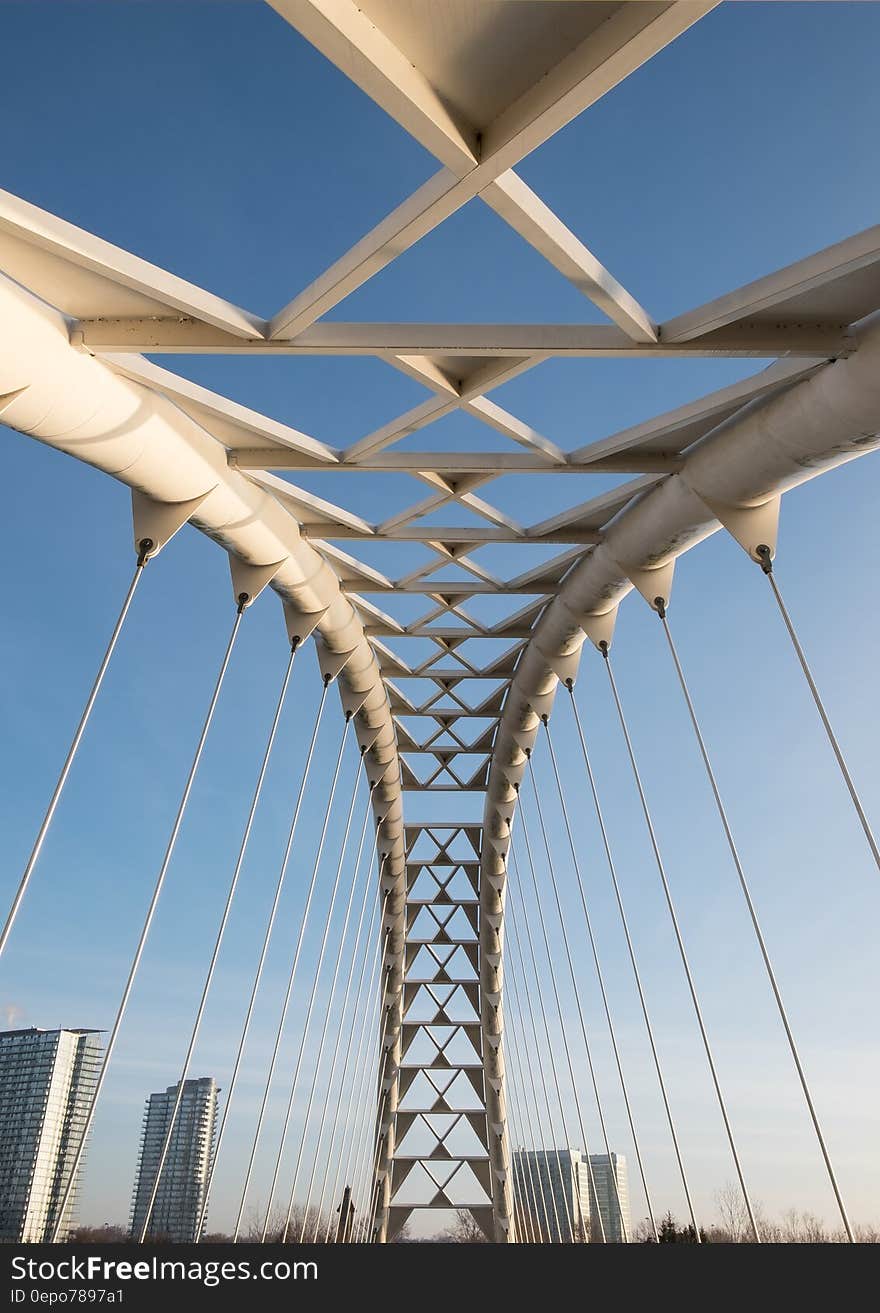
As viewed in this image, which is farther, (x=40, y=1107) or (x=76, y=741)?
(x=40, y=1107)

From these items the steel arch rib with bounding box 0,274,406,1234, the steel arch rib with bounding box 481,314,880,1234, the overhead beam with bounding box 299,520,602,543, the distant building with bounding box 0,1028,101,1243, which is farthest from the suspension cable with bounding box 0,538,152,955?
the distant building with bounding box 0,1028,101,1243

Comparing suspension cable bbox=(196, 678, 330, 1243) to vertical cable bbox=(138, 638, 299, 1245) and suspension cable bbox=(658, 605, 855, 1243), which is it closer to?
vertical cable bbox=(138, 638, 299, 1245)

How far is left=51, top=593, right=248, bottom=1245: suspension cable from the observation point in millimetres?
10359

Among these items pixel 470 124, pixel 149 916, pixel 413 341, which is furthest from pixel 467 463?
pixel 149 916

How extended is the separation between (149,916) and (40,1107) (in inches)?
1311

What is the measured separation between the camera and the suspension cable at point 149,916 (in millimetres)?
10359

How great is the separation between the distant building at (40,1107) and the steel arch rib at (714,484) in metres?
25.4

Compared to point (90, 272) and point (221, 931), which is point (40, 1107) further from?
point (90, 272)

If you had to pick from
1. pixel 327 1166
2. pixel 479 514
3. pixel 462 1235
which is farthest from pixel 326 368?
pixel 462 1235

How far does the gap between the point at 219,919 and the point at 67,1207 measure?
16.6 ft

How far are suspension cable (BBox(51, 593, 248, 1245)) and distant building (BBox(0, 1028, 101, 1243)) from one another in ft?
87.0

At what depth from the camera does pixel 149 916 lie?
12.6 metres

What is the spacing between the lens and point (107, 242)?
955cm

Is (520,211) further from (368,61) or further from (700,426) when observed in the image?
(700,426)
